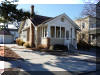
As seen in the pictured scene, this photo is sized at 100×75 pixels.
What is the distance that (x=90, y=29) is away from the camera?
31344mm

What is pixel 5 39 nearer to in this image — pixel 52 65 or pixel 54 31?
pixel 54 31

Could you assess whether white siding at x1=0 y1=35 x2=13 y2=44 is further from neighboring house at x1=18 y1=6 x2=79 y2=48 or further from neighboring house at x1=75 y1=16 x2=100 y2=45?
neighboring house at x1=75 y1=16 x2=100 y2=45

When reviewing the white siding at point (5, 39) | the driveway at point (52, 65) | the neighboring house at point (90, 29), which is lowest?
the driveway at point (52, 65)

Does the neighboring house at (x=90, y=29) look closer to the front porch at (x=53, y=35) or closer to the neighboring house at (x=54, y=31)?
the neighboring house at (x=54, y=31)

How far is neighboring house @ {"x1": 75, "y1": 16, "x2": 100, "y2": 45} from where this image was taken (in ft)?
97.2

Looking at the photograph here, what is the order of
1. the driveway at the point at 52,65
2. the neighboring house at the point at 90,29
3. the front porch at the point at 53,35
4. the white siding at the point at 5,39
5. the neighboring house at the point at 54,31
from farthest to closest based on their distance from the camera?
the white siding at the point at 5,39
the neighboring house at the point at 90,29
the neighboring house at the point at 54,31
the front porch at the point at 53,35
the driveway at the point at 52,65

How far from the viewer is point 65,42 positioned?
69.1 feet

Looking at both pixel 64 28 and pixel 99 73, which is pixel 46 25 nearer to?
pixel 64 28

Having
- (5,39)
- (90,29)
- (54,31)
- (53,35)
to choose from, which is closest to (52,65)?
(54,31)

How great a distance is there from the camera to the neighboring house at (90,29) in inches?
1166

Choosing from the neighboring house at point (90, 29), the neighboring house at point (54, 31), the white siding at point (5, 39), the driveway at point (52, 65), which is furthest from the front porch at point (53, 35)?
the white siding at point (5, 39)

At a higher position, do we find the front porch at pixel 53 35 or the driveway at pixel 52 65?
the front porch at pixel 53 35

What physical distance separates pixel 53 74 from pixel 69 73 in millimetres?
1029

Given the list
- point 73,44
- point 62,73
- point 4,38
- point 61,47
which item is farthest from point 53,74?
point 4,38
